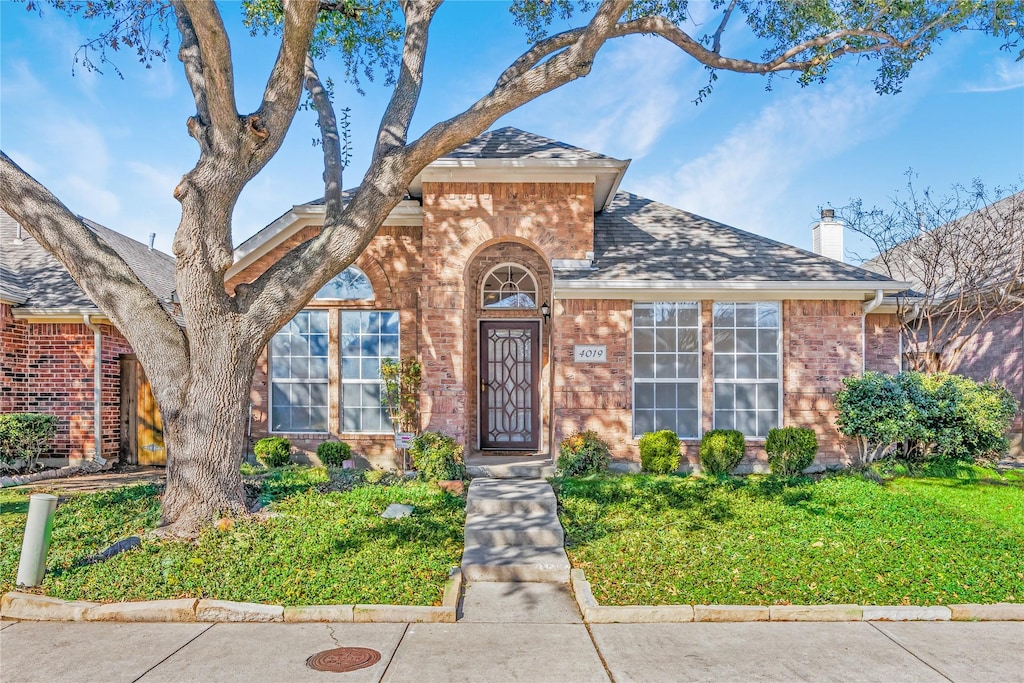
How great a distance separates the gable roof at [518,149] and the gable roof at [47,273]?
224 inches

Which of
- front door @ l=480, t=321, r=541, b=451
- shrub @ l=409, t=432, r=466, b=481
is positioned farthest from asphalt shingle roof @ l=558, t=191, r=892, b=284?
shrub @ l=409, t=432, r=466, b=481

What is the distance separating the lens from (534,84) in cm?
668

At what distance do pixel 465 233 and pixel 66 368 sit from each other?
7538 mm

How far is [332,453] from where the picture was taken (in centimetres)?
971

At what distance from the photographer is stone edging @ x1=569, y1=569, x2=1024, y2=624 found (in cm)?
471

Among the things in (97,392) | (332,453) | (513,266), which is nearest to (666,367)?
(513,266)

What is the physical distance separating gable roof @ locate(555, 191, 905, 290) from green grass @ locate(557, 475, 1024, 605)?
288cm

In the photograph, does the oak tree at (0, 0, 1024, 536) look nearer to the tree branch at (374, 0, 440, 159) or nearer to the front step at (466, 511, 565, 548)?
the tree branch at (374, 0, 440, 159)

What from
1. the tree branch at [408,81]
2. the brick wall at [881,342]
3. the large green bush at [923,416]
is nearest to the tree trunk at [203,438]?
the tree branch at [408,81]

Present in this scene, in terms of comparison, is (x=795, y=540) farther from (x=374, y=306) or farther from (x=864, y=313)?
(x=374, y=306)

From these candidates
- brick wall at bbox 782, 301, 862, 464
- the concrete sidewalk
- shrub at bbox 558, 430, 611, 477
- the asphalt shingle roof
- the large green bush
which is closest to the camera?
the concrete sidewalk

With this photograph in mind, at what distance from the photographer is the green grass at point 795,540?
507cm

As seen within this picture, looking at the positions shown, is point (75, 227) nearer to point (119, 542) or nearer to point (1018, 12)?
point (119, 542)

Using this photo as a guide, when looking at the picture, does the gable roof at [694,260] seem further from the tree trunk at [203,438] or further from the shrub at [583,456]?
the tree trunk at [203,438]
